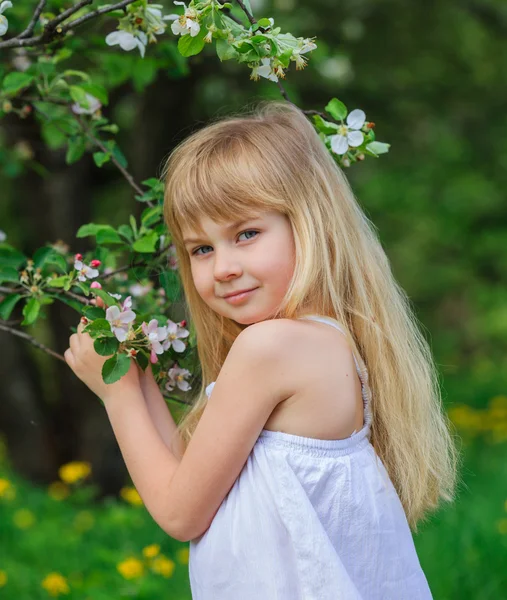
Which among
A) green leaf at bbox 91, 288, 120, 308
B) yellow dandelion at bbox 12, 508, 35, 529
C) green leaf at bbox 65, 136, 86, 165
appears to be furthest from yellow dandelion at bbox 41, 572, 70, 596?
green leaf at bbox 91, 288, 120, 308

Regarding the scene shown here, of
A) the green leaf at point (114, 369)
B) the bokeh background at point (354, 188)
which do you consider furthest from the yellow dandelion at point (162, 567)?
the green leaf at point (114, 369)

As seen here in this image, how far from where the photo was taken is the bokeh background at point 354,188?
2830 mm

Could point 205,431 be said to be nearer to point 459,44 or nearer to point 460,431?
point 460,431

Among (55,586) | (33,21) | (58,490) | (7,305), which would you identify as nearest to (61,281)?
(7,305)

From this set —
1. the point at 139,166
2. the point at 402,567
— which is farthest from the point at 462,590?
the point at 139,166

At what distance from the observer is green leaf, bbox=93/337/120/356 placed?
143 centimetres

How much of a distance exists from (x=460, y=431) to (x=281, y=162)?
429 centimetres

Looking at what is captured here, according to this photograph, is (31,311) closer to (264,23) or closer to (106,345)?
(106,345)

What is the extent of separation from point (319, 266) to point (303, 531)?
0.49 metres

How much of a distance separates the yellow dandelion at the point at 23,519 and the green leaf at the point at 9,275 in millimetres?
2145

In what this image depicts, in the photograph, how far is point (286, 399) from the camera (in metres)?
1.46

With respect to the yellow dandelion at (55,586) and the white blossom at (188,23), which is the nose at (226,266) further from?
the yellow dandelion at (55,586)

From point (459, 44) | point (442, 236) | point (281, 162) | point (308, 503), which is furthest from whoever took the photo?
point (442, 236)

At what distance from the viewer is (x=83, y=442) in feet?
16.5
